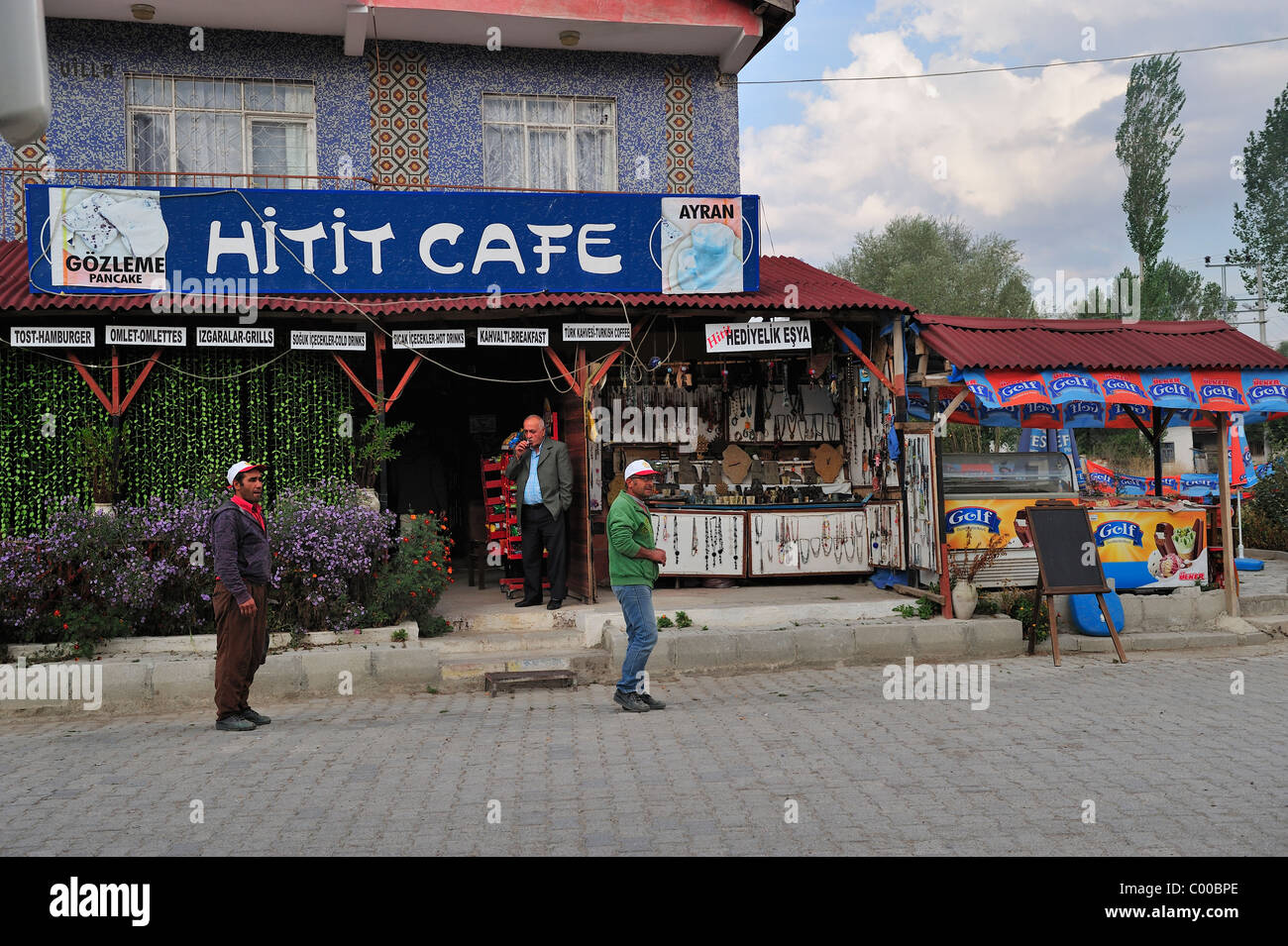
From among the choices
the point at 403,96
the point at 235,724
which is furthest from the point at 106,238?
the point at 235,724

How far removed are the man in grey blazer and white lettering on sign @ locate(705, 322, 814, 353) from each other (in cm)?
208

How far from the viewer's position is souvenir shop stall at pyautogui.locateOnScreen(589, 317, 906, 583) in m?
12.4

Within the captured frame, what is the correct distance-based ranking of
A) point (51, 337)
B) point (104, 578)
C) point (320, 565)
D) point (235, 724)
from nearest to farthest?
point (235, 724) → point (104, 578) → point (320, 565) → point (51, 337)

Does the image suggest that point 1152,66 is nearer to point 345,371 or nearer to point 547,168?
point 547,168

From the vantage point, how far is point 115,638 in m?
9.38

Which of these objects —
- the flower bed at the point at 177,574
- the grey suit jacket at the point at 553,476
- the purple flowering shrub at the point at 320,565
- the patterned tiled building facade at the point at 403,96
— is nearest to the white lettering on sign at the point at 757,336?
the grey suit jacket at the point at 553,476

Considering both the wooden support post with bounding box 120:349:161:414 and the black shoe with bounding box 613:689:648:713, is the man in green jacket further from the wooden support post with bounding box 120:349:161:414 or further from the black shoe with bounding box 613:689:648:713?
the wooden support post with bounding box 120:349:161:414

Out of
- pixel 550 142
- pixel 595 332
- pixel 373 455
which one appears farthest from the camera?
pixel 550 142

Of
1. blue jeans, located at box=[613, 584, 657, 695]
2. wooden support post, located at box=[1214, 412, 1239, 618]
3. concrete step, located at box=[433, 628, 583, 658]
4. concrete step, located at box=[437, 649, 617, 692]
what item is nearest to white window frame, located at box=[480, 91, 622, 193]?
concrete step, located at box=[433, 628, 583, 658]

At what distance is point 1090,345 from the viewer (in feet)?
37.1

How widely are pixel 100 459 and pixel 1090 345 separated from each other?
33.6 feet

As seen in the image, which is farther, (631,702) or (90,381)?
(90,381)

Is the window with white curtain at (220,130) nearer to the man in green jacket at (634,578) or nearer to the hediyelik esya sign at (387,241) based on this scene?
the hediyelik esya sign at (387,241)

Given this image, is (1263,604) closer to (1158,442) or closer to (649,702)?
(1158,442)
